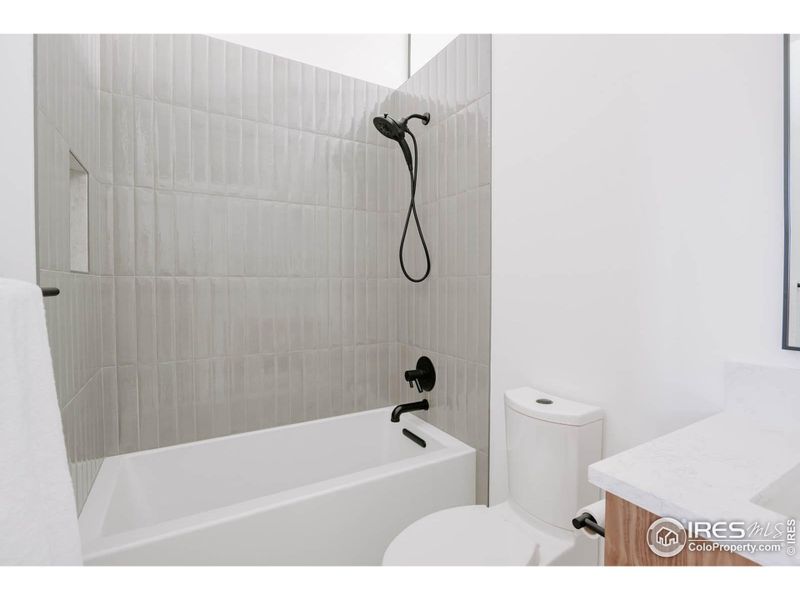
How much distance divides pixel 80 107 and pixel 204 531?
1.37 m

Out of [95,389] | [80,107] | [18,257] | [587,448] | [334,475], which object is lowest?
[334,475]

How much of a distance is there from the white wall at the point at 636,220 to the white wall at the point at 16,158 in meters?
1.39

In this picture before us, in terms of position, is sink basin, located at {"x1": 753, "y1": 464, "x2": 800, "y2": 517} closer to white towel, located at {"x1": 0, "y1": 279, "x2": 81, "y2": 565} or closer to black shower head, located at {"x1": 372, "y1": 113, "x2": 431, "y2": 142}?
white towel, located at {"x1": 0, "y1": 279, "x2": 81, "y2": 565}

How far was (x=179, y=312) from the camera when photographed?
1722mm

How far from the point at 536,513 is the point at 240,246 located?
1.58m

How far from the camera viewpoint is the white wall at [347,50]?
1.96m

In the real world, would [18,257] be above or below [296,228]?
below

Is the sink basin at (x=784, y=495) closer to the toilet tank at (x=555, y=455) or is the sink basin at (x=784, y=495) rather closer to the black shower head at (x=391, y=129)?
the toilet tank at (x=555, y=455)

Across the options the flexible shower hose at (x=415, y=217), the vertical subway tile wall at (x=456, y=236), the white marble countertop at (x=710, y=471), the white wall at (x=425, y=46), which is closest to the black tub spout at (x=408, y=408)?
the vertical subway tile wall at (x=456, y=236)

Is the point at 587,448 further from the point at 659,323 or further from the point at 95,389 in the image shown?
the point at 95,389

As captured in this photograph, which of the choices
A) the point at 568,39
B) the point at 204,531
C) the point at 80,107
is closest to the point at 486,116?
the point at 568,39

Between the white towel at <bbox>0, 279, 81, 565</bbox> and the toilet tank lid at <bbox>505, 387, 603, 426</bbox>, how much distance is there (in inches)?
43.4

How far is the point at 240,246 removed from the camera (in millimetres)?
1825
